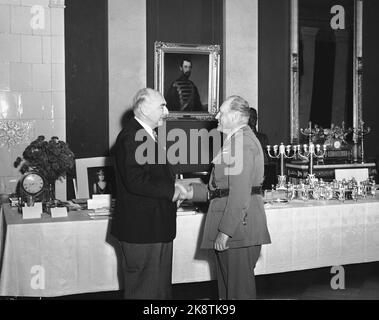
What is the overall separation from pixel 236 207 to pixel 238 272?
1.48 feet

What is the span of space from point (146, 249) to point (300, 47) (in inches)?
242

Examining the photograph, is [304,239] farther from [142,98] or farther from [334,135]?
[334,135]

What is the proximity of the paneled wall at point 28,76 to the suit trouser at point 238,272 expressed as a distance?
13.1 feet

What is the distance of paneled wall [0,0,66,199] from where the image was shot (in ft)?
21.3

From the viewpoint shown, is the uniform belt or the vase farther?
the vase

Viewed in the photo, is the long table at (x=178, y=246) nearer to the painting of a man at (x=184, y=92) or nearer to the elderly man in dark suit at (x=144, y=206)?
the elderly man in dark suit at (x=144, y=206)

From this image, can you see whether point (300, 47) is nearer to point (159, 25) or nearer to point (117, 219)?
point (159, 25)

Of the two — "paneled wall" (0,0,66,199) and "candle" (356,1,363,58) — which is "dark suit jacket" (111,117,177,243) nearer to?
"paneled wall" (0,0,66,199)

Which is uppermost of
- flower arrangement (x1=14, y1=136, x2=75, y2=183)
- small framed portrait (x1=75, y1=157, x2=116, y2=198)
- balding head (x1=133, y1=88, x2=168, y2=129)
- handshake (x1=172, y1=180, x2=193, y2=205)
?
balding head (x1=133, y1=88, x2=168, y2=129)

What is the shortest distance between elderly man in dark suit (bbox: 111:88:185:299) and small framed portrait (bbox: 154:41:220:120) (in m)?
4.48

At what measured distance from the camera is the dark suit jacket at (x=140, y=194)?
3.07 m

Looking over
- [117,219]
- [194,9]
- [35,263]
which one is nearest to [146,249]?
[117,219]

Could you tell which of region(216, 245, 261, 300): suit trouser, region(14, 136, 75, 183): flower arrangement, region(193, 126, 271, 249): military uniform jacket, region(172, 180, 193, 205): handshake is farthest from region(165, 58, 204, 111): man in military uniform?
region(216, 245, 261, 300): suit trouser

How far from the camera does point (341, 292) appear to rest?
467 centimetres
